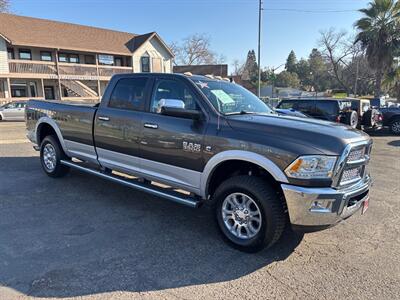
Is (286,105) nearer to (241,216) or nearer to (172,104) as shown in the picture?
(172,104)

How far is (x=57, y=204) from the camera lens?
521cm

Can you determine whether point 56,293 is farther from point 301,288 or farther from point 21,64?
point 21,64

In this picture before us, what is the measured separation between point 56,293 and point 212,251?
65.2 inches

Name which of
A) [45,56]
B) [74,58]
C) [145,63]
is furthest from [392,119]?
[74,58]

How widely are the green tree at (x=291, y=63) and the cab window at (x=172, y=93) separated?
106967mm

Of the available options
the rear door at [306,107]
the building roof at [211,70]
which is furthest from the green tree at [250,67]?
the rear door at [306,107]

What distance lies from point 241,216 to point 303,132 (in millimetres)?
1165

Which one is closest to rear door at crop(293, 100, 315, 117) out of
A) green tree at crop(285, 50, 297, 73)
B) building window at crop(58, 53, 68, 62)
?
building window at crop(58, 53, 68, 62)

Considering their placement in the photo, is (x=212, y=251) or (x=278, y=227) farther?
(x=212, y=251)

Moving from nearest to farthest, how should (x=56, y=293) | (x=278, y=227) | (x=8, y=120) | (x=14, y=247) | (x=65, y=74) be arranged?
(x=56, y=293), (x=278, y=227), (x=14, y=247), (x=8, y=120), (x=65, y=74)

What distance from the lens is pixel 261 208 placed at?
354 cm

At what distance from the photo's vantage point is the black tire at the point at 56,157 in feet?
20.8

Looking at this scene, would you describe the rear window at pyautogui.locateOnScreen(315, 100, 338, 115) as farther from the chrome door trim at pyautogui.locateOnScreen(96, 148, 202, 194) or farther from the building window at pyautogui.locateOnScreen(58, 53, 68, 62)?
the building window at pyautogui.locateOnScreen(58, 53, 68, 62)

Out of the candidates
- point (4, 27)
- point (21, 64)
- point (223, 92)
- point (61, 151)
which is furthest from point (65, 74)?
point (223, 92)
